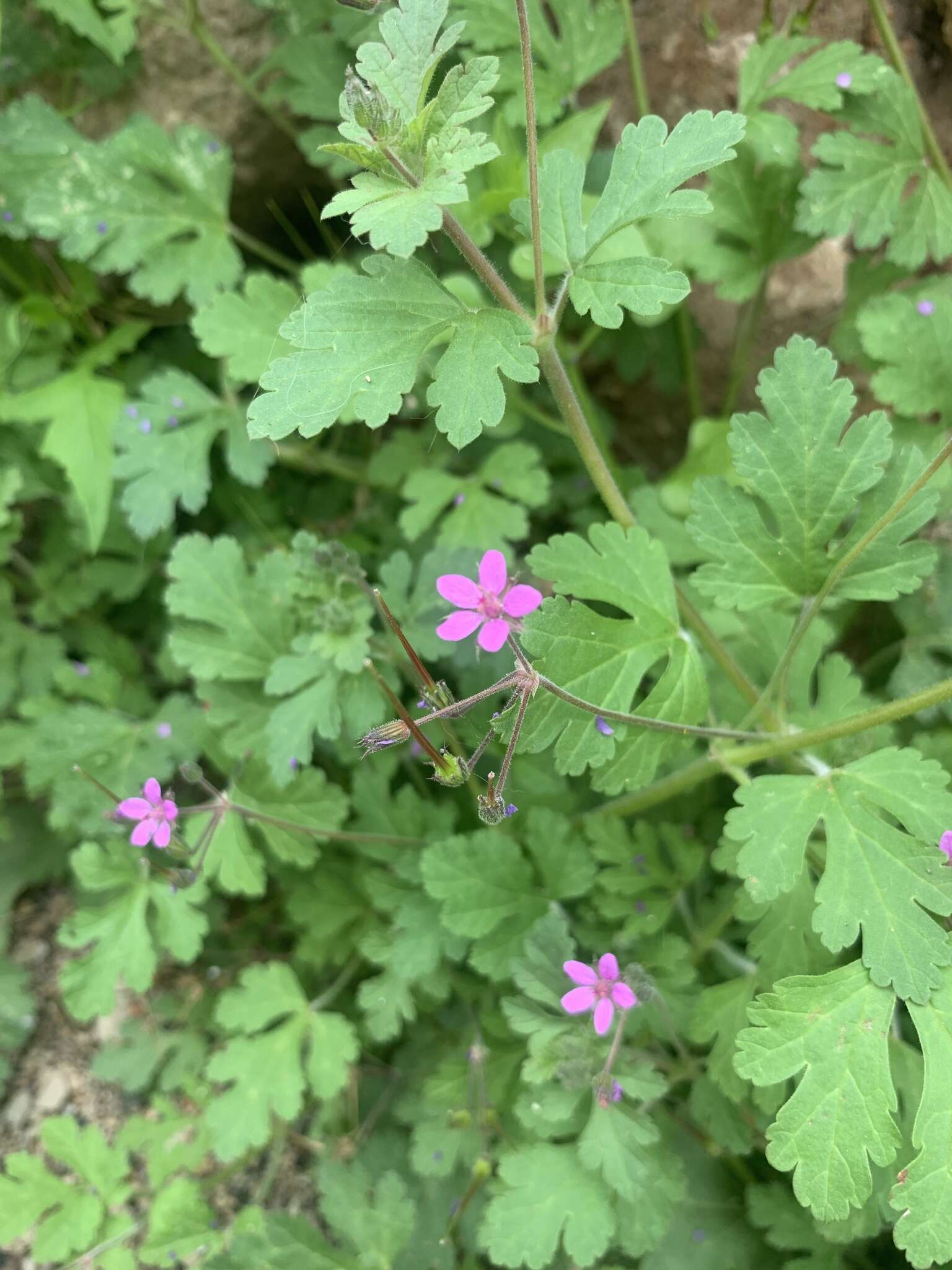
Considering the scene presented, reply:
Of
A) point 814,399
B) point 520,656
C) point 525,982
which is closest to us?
point 520,656

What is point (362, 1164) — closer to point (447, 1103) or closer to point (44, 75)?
point (447, 1103)

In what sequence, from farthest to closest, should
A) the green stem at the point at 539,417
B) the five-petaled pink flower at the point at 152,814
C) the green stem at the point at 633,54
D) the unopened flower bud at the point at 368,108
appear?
the green stem at the point at 539,417 < the green stem at the point at 633,54 < the five-petaled pink flower at the point at 152,814 < the unopened flower bud at the point at 368,108

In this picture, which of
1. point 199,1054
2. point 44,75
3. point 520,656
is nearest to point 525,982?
point 520,656

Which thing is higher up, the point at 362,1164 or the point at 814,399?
the point at 814,399

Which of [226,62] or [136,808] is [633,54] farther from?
[136,808]

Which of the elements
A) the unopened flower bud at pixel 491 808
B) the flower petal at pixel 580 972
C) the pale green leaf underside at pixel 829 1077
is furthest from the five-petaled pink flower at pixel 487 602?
the pale green leaf underside at pixel 829 1077

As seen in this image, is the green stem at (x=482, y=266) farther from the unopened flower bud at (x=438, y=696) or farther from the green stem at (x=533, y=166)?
the unopened flower bud at (x=438, y=696)
